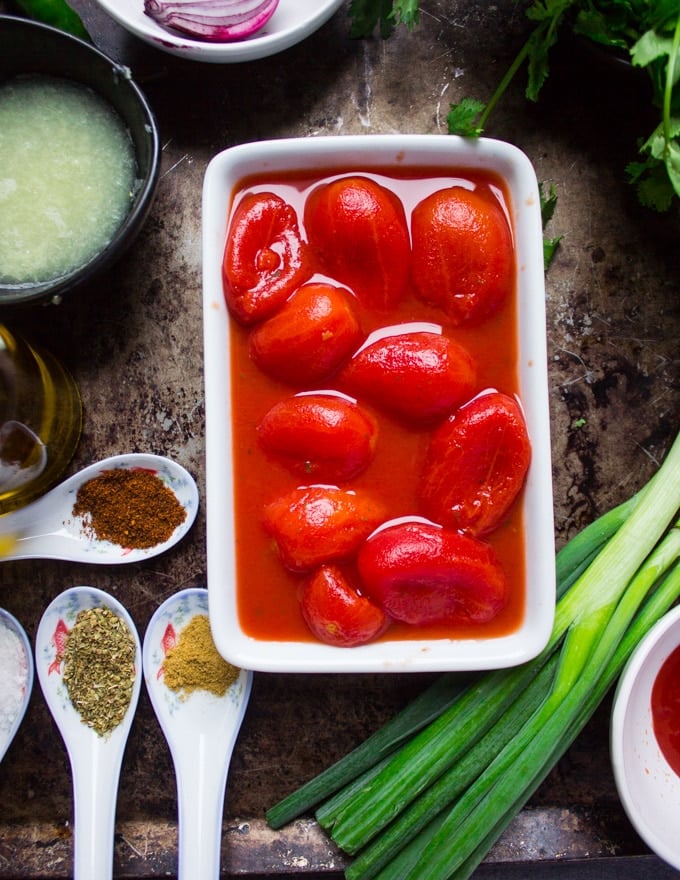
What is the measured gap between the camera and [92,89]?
188 centimetres

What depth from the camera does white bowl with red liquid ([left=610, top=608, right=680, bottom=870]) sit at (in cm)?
175

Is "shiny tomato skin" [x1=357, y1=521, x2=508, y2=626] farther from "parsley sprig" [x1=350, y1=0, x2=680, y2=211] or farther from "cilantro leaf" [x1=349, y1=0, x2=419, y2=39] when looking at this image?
"cilantro leaf" [x1=349, y1=0, x2=419, y2=39]

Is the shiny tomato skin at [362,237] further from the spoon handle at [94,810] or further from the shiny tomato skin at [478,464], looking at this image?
the spoon handle at [94,810]

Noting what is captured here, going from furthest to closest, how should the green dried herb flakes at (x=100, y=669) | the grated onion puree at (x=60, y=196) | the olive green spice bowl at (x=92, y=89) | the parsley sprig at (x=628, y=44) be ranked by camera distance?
the green dried herb flakes at (x=100, y=669)
the grated onion puree at (x=60, y=196)
the olive green spice bowl at (x=92, y=89)
the parsley sprig at (x=628, y=44)

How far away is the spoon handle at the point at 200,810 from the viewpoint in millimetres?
1871

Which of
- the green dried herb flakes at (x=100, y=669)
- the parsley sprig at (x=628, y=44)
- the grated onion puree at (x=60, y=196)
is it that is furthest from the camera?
the green dried herb flakes at (x=100, y=669)

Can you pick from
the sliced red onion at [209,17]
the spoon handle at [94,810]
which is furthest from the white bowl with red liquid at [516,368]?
the spoon handle at [94,810]

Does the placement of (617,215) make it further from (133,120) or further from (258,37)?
(133,120)

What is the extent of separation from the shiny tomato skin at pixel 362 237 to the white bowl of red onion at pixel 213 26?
0.38 m

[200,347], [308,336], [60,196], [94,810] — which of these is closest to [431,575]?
[308,336]

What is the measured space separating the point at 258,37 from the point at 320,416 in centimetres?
89

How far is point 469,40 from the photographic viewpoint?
6.46 feet

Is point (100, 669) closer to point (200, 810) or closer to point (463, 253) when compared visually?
point (200, 810)

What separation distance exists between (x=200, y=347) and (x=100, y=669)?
80 cm
